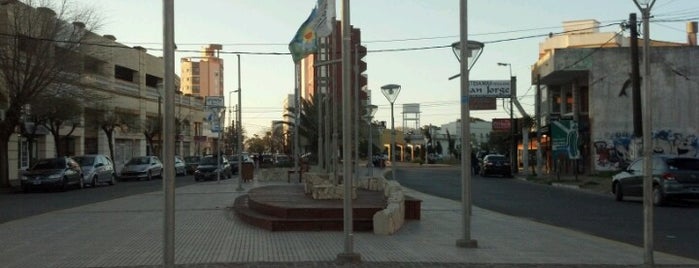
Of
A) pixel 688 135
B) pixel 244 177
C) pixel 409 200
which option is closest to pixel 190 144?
pixel 244 177

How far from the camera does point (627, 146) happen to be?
42.9 meters

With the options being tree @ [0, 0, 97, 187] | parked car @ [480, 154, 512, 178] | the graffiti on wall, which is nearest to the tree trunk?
tree @ [0, 0, 97, 187]

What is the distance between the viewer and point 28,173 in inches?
1177

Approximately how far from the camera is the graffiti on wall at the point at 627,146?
4188 centimetres

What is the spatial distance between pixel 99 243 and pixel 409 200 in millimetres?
6294

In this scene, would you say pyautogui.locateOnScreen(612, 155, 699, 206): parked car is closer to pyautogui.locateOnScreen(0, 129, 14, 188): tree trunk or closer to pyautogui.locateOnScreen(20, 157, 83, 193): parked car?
pyautogui.locateOnScreen(20, 157, 83, 193): parked car

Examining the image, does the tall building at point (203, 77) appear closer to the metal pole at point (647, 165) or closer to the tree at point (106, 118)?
the tree at point (106, 118)

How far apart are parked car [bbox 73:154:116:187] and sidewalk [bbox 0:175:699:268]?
18.7 m

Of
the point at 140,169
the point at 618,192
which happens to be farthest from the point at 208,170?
the point at 618,192

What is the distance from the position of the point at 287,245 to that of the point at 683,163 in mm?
15086

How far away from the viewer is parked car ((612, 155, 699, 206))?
20.3m

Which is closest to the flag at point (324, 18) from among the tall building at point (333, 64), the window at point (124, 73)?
the tall building at point (333, 64)

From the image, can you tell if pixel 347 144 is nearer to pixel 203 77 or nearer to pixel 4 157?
pixel 4 157

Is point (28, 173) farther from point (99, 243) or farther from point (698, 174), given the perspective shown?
point (698, 174)
